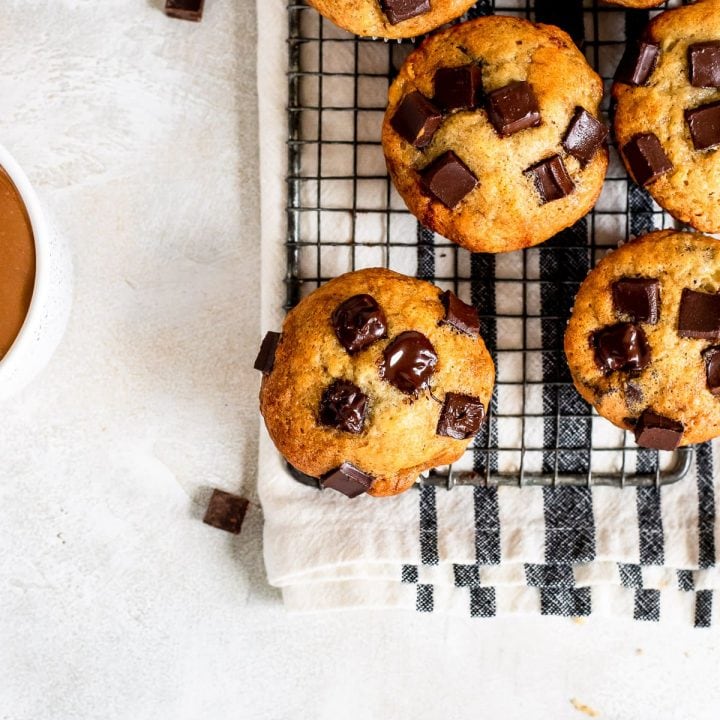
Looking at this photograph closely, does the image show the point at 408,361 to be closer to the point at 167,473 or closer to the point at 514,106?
the point at 514,106

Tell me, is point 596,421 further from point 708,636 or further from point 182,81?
point 182,81

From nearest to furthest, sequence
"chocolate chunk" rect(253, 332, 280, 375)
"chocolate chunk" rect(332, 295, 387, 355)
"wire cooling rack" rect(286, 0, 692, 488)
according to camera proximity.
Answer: "chocolate chunk" rect(332, 295, 387, 355), "chocolate chunk" rect(253, 332, 280, 375), "wire cooling rack" rect(286, 0, 692, 488)

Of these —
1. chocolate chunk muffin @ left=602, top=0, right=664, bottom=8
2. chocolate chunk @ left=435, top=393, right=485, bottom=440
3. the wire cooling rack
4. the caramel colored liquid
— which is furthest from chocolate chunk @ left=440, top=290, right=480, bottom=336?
the caramel colored liquid

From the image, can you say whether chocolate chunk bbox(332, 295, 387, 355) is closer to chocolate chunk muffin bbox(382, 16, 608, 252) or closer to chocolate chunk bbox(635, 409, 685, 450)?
chocolate chunk muffin bbox(382, 16, 608, 252)

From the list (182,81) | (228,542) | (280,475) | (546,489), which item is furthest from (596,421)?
(182,81)

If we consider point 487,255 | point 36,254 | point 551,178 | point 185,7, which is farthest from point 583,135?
point 36,254

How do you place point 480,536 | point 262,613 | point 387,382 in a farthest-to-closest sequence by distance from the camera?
point 262,613
point 480,536
point 387,382
